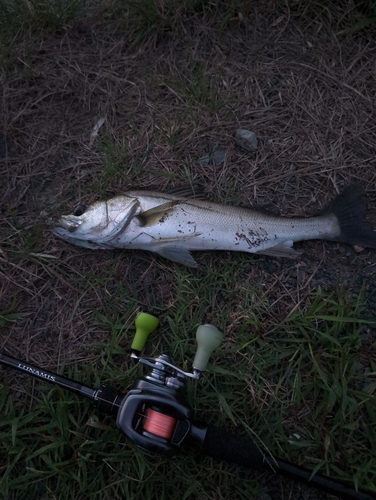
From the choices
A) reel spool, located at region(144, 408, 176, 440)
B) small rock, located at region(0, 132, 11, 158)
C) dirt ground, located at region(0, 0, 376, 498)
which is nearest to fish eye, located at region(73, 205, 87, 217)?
dirt ground, located at region(0, 0, 376, 498)

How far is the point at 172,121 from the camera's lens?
314 cm

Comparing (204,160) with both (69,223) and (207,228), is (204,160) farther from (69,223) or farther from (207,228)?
(69,223)

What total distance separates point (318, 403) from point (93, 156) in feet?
8.07

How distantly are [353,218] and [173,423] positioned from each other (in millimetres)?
1843

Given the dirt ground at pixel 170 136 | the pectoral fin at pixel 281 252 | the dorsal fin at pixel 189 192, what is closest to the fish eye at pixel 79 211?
the dirt ground at pixel 170 136

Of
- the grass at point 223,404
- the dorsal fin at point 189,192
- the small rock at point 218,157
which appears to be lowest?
the grass at point 223,404

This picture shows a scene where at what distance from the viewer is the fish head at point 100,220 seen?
2793 millimetres

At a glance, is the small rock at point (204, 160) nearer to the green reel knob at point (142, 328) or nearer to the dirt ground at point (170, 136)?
the dirt ground at point (170, 136)

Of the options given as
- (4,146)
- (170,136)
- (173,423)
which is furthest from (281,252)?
(4,146)

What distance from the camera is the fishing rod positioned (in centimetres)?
215

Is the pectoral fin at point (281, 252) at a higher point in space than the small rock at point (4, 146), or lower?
higher

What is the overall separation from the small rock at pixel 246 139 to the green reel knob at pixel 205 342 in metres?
1.48

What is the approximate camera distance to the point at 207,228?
2.79 m

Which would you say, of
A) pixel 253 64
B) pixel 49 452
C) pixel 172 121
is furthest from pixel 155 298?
pixel 253 64
